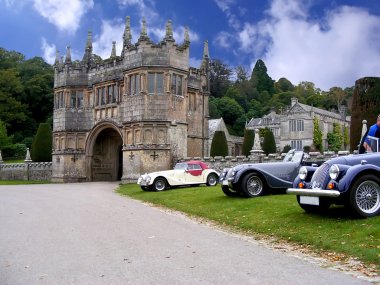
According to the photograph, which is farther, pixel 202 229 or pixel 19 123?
pixel 19 123

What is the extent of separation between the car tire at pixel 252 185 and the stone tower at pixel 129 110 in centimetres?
1535

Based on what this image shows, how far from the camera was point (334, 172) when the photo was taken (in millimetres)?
9148

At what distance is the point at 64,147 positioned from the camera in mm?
36094

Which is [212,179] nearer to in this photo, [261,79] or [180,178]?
[180,178]

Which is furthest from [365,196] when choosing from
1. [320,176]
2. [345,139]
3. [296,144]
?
[345,139]

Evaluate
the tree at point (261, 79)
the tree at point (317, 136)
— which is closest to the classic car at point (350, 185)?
the tree at point (317, 136)

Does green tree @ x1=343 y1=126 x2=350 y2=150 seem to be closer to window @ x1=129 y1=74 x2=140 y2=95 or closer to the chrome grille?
window @ x1=129 y1=74 x2=140 y2=95

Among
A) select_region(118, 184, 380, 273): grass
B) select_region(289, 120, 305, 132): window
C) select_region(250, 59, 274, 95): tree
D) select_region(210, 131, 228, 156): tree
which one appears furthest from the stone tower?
select_region(250, 59, 274, 95): tree

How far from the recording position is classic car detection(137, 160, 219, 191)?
71.8ft

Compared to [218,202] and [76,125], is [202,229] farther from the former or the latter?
[76,125]

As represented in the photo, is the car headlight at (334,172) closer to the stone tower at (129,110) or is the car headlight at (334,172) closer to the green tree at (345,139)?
the stone tower at (129,110)

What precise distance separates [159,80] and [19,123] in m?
48.4

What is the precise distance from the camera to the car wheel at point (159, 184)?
2184 centimetres

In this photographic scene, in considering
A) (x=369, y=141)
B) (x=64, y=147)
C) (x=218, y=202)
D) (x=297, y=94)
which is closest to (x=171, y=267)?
(x=369, y=141)
